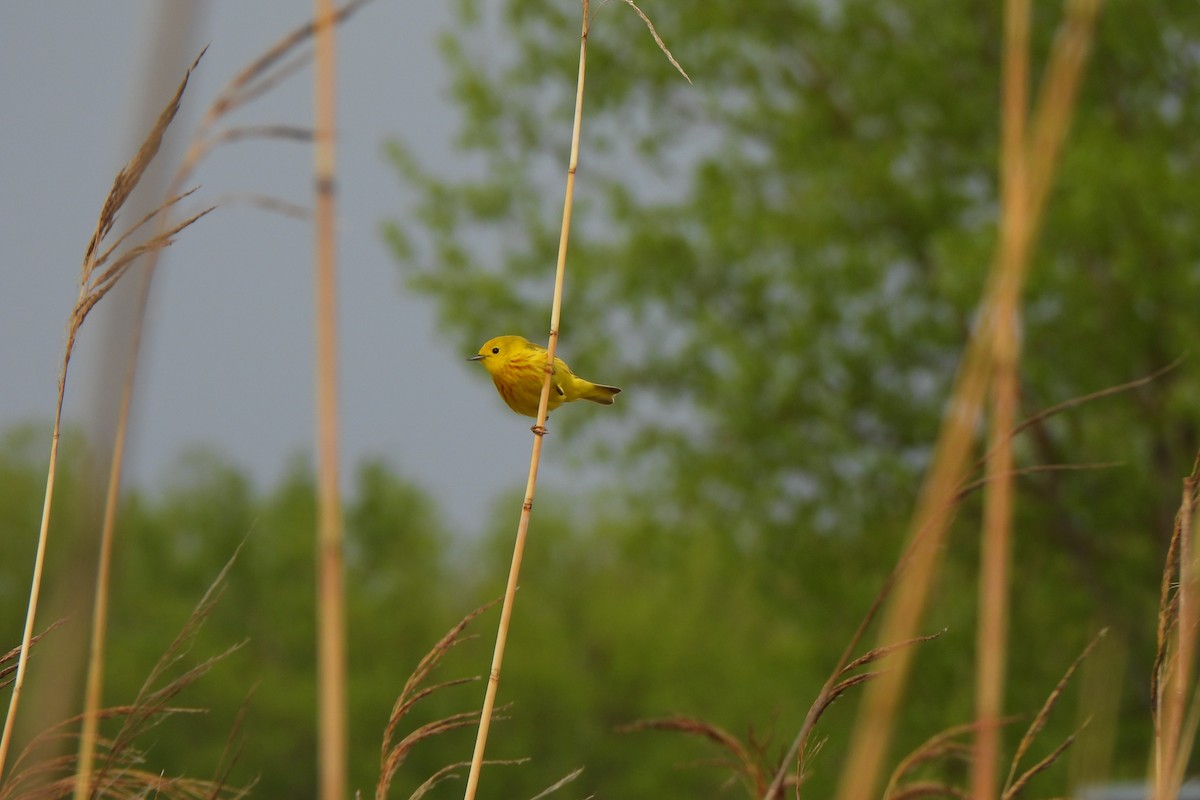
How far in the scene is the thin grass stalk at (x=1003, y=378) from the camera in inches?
→ 41.5

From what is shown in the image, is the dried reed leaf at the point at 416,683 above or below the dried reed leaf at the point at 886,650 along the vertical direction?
below

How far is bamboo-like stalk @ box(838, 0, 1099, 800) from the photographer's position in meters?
1.01

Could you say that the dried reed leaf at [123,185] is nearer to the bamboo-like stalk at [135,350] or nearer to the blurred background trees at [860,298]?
the bamboo-like stalk at [135,350]

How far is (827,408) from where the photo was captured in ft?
47.5

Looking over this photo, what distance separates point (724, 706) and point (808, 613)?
53.4 feet

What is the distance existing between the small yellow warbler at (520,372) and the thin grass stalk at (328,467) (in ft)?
7.15

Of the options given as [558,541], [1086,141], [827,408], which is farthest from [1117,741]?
[558,541]

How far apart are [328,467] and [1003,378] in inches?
22.3

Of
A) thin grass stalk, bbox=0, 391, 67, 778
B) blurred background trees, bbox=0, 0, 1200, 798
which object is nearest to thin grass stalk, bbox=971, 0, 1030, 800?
thin grass stalk, bbox=0, 391, 67, 778

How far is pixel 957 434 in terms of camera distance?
1.04 m

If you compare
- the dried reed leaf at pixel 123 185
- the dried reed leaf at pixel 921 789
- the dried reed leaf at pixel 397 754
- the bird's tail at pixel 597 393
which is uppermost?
the dried reed leaf at pixel 123 185

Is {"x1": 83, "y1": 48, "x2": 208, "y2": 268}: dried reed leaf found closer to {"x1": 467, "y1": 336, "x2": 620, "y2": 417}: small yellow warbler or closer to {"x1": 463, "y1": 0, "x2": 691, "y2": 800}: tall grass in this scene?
{"x1": 463, "y1": 0, "x2": 691, "y2": 800}: tall grass

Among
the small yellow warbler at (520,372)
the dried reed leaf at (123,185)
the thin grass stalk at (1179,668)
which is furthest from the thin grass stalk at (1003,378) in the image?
the small yellow warbler at (520,372)

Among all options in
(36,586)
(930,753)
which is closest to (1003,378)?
(930,753)
